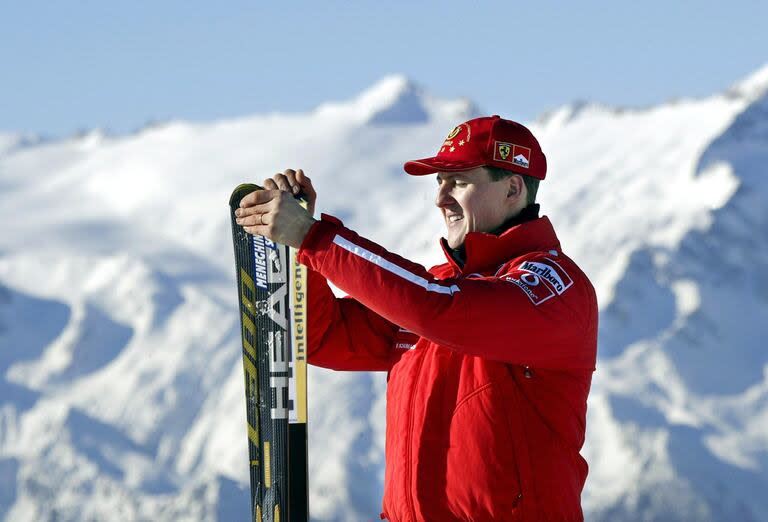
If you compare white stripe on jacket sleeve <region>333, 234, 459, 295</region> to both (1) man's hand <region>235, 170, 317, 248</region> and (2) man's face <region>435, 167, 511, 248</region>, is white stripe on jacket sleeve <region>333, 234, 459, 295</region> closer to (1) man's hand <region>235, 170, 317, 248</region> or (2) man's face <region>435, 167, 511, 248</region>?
(1) man's hand <region>235, 170, 317, 248</region>

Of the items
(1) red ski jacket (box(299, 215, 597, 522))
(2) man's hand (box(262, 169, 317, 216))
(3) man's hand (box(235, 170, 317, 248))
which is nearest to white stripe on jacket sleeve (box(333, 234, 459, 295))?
(1) red ski jacket (box(299, 215, 597, 522))

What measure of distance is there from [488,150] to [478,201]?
0.68 ft

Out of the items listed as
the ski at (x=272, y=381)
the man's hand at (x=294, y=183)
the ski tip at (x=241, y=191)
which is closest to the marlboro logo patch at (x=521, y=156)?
the man's hand at (x=294, y=183)

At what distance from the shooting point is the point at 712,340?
191750mm

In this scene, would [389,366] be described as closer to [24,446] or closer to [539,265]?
[539,265]

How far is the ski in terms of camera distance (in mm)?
6816

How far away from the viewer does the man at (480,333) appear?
4750mm

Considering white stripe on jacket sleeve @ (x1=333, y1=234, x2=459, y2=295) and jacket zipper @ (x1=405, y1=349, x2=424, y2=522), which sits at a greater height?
white stripe on jacket sleeve @ (x1=333, y1=234, x2=459, y2=295)

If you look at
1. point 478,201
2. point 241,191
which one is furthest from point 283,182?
point 478,201

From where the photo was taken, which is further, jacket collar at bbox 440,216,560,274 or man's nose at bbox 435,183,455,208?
man's nose at bbox 435,183,455,208

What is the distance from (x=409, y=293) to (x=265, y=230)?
0.58 meters

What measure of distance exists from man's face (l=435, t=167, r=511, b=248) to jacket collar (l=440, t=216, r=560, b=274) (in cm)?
10

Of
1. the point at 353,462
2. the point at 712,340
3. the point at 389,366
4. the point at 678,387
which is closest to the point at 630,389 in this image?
the point at 678,387

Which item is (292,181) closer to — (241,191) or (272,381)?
(241,191)
